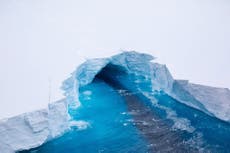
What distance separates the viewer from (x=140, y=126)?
151 inches

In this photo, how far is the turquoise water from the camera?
329 cm

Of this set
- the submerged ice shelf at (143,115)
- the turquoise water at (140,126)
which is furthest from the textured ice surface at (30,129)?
the turquoise water at (140,126)

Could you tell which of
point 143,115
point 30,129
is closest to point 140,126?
point 143,115

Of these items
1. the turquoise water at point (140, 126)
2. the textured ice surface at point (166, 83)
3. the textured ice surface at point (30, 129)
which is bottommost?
the turquoise water at point (140, 126)

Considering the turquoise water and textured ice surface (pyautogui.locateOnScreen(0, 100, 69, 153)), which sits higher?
textured ice surface (pyautogui.locateOnScreen(0, 100, 69, 153))

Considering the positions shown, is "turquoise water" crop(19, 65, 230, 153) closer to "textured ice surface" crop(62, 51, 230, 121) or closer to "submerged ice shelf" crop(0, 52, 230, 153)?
"submerged ice shelf" crop(0, 52, 230, 153)

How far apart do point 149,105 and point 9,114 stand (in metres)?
2.29

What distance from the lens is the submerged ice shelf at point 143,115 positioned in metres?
3.11

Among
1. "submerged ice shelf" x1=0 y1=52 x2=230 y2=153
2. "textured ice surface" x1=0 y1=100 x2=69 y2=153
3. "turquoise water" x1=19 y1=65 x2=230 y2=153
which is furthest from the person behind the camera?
"turquoise water" x1=19 y1=65 x2=230 y2=153

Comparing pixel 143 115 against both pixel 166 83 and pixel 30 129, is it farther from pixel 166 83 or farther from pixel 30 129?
pixel 30 129

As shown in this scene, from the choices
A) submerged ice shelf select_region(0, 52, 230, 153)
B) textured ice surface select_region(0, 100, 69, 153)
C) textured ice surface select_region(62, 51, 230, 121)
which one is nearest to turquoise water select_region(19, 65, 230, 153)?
submerged ice shelf select_region(0, 52, 230, 153)

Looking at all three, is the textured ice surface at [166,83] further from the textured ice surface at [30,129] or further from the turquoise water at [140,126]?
the textured ice surface at [30,129]

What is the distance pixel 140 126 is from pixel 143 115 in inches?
11.2

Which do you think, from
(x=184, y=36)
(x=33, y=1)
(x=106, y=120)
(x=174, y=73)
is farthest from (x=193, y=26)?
(x=33, y=1)
